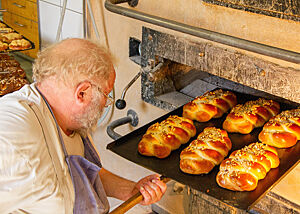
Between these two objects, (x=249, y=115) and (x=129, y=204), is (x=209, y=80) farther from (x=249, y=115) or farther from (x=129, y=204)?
(x=129, y=204)

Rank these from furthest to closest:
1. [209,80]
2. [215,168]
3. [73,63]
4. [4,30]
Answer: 1. [4,30]
2. [209,80]
3. [215,168]
4. [73,63]

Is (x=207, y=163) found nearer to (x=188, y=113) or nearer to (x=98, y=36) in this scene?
(x=188, y=113)

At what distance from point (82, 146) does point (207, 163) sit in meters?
0.48

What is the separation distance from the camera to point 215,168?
52.4 inches

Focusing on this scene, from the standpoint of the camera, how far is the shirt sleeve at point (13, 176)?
1069 mm

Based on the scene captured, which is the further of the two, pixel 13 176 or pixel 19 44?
pixel 19 44

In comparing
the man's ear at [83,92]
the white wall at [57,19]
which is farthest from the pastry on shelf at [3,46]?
the man's ear at [83,92]

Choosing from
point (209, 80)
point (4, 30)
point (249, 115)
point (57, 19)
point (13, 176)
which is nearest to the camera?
point (13, 176)

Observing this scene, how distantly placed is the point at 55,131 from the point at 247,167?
606 mm

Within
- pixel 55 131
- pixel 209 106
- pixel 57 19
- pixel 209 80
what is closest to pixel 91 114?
pixel 55 131

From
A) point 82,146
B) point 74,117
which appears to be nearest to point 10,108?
point 74,117

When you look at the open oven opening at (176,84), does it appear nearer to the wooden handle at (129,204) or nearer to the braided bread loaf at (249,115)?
the braided bread loaf at (249,115)

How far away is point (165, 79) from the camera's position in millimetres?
1870

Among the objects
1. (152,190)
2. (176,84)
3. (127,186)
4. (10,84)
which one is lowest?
(10,84)
